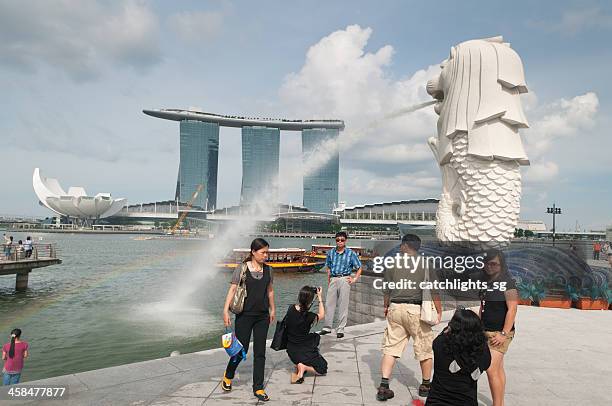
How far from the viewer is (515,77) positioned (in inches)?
330

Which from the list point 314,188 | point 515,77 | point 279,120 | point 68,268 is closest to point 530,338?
point 515,77

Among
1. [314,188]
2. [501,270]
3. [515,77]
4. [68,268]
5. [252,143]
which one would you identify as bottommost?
[68,268]

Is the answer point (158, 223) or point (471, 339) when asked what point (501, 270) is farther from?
point (158, 223)

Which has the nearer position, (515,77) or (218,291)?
(515,77)

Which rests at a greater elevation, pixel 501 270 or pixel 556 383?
pixel 501 270

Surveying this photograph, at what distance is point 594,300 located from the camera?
844 cm

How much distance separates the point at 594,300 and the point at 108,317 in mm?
11338

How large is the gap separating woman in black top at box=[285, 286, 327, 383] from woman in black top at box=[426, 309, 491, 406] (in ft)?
5.95

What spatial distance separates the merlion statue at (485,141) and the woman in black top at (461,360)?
20.8ft

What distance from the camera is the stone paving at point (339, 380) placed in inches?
141

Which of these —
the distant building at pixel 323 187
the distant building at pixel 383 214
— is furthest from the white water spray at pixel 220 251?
the distant building at pixel 323 187

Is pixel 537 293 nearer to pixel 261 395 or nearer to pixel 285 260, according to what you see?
pixel 261 395

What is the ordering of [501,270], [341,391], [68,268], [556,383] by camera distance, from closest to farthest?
[501,270], [341,391], [556,383], [68,268]

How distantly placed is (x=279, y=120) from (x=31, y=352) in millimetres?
113913
